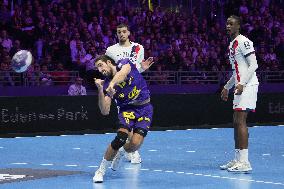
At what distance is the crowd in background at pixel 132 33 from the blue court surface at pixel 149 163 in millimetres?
3624

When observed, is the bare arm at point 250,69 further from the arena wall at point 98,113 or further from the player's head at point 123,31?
the arena wall at point 98,113

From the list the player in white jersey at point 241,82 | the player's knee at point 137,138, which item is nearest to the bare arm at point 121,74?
the player's knee at point 137,138

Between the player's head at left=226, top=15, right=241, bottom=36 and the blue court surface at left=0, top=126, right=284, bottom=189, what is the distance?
2285 mm

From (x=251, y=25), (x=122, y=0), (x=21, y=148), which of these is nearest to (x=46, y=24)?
(x=122, y=0)

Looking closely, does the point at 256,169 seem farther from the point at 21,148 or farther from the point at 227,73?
the point at 227,73

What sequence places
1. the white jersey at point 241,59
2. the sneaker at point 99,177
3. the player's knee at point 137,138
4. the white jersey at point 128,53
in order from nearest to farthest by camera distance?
1. the sneaker at point 99,177
2. the player's knee at point 137,138
3. the white jersey at point 241,59
4. the white jersey at point 128,53

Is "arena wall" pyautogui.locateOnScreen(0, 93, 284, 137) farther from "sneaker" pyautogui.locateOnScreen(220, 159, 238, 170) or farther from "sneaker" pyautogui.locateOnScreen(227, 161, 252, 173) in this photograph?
"sneaker" pyautogui.locateOnScreen(227, 161, 252, 173)

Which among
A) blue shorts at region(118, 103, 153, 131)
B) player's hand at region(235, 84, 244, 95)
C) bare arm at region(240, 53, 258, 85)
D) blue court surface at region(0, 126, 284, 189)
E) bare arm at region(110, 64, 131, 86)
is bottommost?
blue court surface at region(0, 126, 284, 189)

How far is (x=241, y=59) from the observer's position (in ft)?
40.6

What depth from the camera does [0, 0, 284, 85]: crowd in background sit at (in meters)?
23.4

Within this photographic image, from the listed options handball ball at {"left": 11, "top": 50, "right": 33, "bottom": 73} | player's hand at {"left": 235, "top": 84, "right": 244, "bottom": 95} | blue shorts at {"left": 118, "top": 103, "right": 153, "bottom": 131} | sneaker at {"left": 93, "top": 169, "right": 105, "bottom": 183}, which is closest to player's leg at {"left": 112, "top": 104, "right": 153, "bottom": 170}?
blue shorts at {"left": 118, "top": 103, "right": 153, "bottom": 131}

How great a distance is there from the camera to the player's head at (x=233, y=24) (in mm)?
12375

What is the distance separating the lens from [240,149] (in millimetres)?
12297

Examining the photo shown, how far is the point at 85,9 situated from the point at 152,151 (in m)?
11.2
